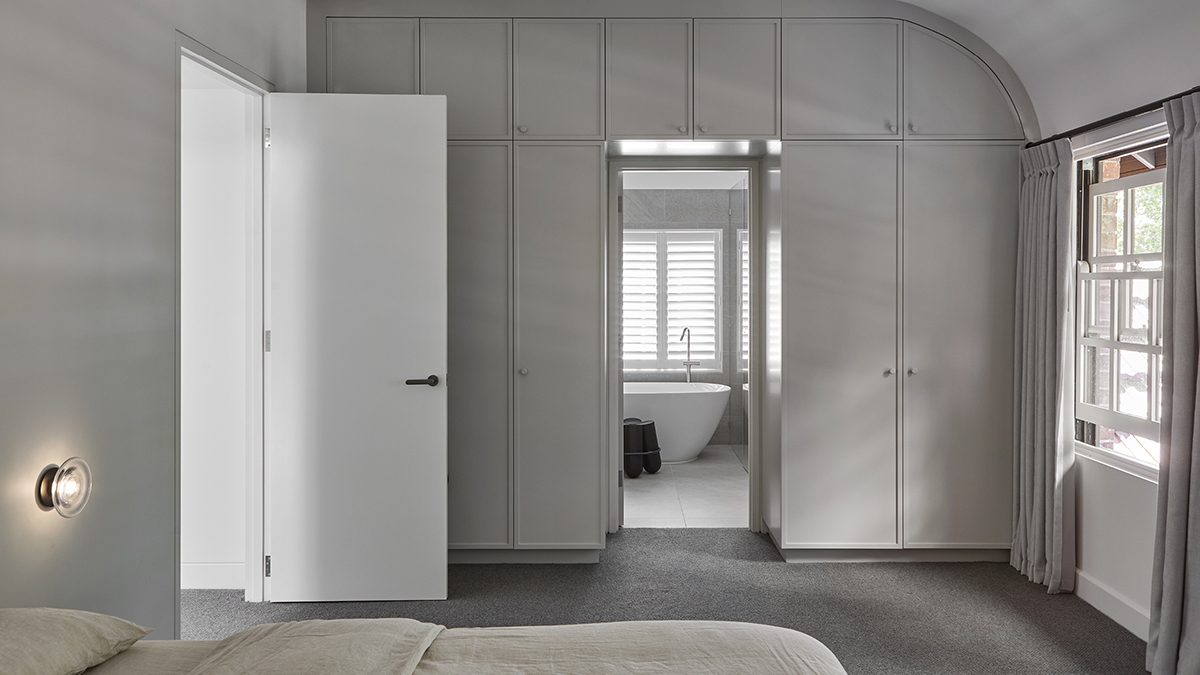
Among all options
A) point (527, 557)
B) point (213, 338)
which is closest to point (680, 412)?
point (527, 557)

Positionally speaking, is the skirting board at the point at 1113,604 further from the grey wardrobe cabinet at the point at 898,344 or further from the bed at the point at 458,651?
the bed at the point at 458,651

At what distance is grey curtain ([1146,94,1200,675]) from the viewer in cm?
211

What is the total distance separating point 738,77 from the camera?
10.4 feet

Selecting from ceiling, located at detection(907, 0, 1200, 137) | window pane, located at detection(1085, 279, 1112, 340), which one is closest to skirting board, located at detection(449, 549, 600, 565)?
window pane, located at detection(1085, 279, 1112, 340)

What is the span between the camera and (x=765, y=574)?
3084mm

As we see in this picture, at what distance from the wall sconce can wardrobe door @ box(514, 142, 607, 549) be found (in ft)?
5.69

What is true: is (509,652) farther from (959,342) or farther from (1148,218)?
(1148,218)

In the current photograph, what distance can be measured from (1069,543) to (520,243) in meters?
2.75

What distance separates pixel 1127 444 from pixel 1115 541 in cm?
39

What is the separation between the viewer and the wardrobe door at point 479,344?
3.17m

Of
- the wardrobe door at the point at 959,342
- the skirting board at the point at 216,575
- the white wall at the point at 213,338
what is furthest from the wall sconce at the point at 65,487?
the wardrobe door at the point at 959,342

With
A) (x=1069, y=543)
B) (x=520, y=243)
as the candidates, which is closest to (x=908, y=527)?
(x=1069, y=543)

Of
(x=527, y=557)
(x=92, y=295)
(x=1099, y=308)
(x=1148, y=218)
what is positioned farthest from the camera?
(x=527, y=557)

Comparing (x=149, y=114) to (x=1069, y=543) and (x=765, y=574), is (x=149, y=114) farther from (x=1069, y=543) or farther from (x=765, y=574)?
(x=1069, y=543)
